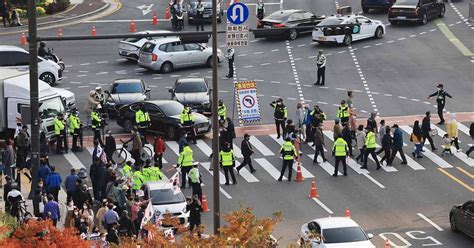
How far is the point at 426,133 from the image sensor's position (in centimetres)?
4266

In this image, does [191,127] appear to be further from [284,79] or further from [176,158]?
[284,79]

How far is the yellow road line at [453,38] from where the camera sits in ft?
188

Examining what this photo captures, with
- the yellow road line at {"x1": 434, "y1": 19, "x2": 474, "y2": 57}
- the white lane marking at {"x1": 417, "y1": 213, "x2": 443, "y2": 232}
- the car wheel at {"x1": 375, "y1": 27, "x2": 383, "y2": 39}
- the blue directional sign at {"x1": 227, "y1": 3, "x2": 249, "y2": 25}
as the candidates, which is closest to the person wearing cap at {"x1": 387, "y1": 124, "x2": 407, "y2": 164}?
the white lane marking at {"x1": 417, "y1": 213, "x2": 443, "y2": 232}

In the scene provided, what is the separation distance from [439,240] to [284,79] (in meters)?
19.7

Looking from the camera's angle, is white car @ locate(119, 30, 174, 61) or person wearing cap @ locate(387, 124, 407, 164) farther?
white car @ locate(119, 30, 174, 61)

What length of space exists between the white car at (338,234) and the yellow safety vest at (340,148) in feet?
24.1

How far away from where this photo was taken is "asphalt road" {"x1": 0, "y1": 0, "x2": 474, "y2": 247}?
36469 mm

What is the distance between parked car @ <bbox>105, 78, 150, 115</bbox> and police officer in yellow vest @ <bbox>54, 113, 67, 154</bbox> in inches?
167

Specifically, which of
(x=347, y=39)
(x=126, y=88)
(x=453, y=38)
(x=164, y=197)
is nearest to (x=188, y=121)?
(x=126, y=88)

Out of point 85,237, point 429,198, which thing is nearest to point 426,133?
point 429,198

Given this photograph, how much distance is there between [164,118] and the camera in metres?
44.7

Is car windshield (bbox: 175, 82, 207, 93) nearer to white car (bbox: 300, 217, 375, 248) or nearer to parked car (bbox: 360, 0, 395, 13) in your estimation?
white car (bbox: 300, 217, 375, 248)

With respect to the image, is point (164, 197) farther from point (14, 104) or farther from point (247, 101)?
point (247, 101)

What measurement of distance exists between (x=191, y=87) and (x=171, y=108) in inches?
126
